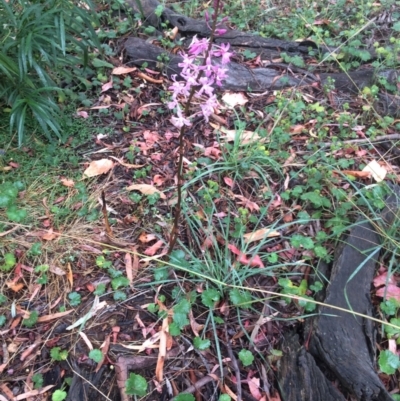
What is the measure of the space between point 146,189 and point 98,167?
34cm

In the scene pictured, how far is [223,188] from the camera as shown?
2482 mm

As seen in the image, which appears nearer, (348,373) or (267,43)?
(348,373)

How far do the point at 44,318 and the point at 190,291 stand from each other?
0.67 metres

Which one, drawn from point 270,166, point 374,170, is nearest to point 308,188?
point 270,166

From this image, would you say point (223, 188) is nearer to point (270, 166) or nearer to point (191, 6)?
point (270, 166)

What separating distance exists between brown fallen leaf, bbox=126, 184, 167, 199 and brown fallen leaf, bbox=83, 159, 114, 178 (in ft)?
0.69

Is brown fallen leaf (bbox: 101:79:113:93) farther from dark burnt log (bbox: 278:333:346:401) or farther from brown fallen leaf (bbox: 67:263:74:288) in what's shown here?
dark burnt log (bbox: 278:333:346:401)

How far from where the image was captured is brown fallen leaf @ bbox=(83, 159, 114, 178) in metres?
2.52

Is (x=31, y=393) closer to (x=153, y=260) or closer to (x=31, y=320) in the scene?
(x=31, y=320)

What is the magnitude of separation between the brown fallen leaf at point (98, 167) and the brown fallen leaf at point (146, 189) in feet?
0.69

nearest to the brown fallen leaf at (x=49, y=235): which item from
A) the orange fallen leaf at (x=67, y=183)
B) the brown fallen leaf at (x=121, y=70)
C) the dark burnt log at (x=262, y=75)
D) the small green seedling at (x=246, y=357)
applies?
the orange fallen leaf at (x=67, y=183)

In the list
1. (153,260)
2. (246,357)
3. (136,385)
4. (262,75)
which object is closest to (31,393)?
(136,385)

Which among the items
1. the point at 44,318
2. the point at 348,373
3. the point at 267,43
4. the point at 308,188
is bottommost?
the point at 44,318

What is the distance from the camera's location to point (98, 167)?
2.55m
